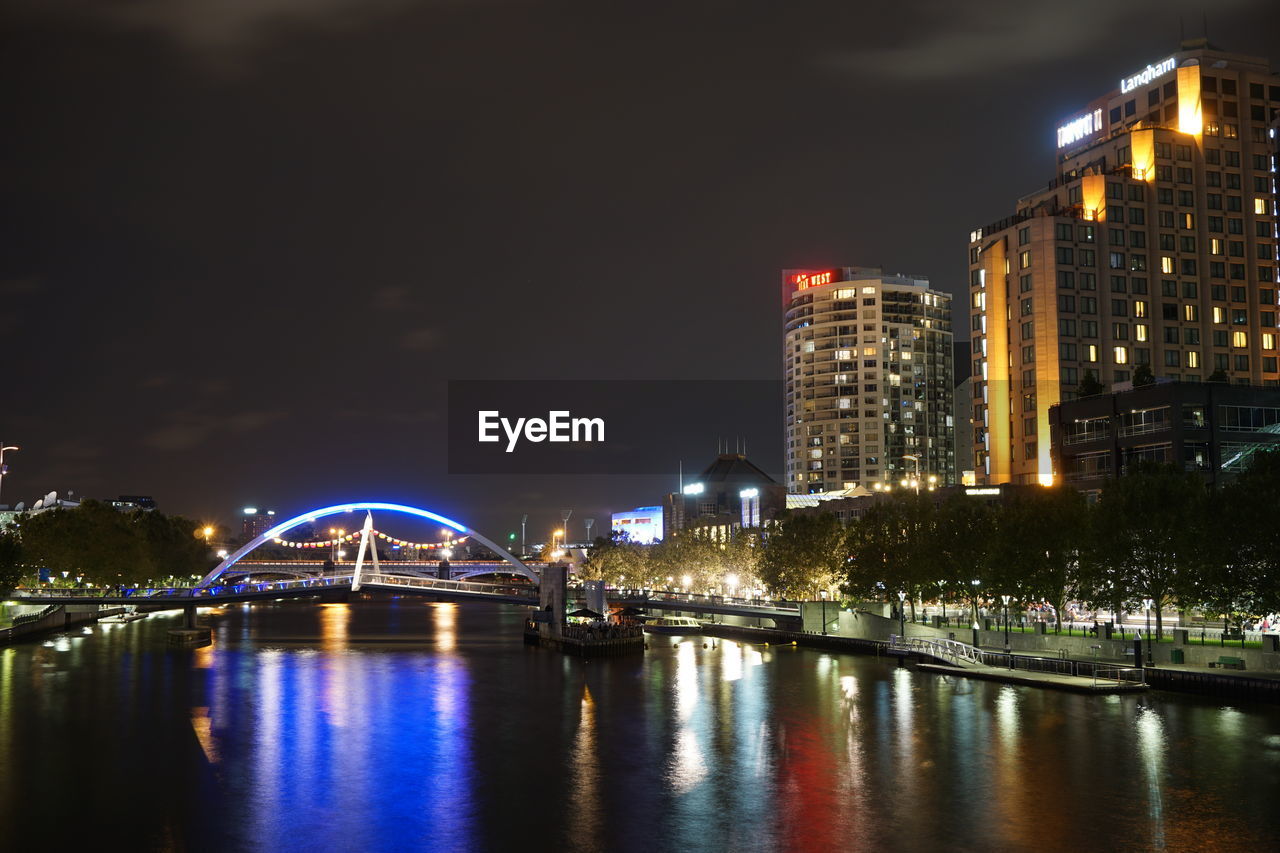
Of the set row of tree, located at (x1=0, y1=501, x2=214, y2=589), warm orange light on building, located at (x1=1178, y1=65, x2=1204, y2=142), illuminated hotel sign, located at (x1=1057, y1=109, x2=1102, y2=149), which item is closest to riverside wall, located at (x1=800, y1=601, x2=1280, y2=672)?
warm orange light on building, located at (x1=1178, y1=65, x2=1204, y2=142)

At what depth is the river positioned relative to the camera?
36125 mm

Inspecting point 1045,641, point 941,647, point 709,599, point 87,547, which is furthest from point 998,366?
point 87,547

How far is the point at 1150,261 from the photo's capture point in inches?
4838

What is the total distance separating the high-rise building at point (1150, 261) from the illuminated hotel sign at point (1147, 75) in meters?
0.22

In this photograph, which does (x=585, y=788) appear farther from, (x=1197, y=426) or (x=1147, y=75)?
(x=1147, y=75)

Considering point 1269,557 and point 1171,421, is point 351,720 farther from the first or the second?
point 1171,421

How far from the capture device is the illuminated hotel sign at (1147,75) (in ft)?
415

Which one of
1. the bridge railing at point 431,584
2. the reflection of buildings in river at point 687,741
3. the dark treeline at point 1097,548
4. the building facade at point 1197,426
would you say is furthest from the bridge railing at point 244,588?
the building facade at point 1197,426

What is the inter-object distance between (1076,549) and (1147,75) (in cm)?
7617

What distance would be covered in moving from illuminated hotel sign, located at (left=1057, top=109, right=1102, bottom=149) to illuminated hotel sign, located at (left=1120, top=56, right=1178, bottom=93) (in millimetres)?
4030

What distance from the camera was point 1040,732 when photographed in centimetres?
5078

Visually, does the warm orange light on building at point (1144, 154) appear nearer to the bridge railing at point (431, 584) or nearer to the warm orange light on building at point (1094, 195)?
the warm orange light on building at point (1094, 195)

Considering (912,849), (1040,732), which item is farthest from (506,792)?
(1040,732)

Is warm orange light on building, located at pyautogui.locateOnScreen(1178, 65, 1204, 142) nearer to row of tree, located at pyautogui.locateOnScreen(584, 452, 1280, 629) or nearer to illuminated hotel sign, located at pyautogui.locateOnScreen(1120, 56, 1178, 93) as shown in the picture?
illuminated hotel sign, located at pyautogui.locateOnScreen(1120, 56, 1178, 93)
